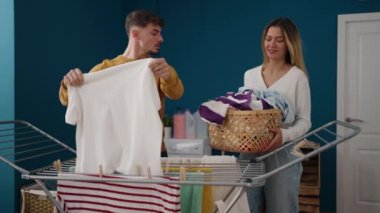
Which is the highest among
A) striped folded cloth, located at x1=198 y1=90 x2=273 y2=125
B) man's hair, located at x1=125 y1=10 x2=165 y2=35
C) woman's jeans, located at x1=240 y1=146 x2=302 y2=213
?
man's hair, located at x1=125 y1=10 x2=165 y2=35

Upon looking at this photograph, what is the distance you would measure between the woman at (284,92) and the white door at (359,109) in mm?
2382

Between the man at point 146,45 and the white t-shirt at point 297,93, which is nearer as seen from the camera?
the man at point 146,45

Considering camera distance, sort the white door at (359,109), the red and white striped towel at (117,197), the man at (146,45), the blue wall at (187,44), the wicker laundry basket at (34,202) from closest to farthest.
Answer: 1. the red and white striped towel at (117,197)
2. the man at (146,45)
3. the wicker laundry basket at (34,202)
4. the blue wall at (187,44)
5. the white door at (359,109)

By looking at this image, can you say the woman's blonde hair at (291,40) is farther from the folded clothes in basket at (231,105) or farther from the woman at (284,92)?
the folded clothes in basket at (231,105)

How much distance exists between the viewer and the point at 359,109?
387 centimetres

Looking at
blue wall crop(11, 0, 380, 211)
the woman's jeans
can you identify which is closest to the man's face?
the woman's jeans

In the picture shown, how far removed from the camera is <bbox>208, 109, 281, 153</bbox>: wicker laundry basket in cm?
139

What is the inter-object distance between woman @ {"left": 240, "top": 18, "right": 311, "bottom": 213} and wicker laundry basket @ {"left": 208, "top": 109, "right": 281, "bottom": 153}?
0.67ft

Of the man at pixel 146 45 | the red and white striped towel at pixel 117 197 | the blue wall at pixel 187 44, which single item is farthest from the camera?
the blue wall at pixel 187 44

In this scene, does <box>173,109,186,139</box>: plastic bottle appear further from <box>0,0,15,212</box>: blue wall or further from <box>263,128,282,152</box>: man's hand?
<box>263,128,282,152</box>: man's hand

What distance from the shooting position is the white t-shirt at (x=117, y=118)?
1232mm

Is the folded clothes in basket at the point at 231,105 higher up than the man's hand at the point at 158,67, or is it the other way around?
the man's hand at the point at 158,67

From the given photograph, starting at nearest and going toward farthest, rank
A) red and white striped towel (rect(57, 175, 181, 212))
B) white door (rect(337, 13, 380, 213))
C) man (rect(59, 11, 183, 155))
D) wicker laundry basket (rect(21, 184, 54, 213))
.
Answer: red and white striped towel (rect(57, 175, 181, 212)) < man (rect(59, 11, 183, 155)) < wicker laundry basket (rect(21, 184, 54, 213)) < white door (rect(337, 13, 380, 213))

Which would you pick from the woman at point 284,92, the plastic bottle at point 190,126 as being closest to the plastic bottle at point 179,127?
the plastic bottle at point 190,126
